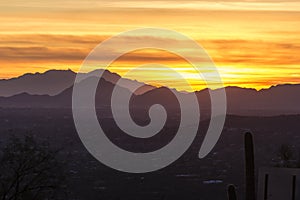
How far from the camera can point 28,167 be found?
1834cm

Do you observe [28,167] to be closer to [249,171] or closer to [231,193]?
[231,193]

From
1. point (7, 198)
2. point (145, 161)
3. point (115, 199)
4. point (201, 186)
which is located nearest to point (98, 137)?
point (145, 161)

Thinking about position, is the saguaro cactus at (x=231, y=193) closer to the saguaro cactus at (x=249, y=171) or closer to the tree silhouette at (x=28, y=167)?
the saguaro cactus at (x=249, y=171)

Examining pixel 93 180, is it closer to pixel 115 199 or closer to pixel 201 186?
pixel 201 186

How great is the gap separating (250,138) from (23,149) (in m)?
7.98

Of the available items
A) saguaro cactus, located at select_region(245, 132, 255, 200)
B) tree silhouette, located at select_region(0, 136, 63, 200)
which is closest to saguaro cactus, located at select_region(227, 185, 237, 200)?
saguaro cactus, located at select_region(245, 132, 255, 200)

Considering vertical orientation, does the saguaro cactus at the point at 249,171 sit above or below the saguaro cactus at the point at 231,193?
above

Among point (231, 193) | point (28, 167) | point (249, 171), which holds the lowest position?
point (231, 193)

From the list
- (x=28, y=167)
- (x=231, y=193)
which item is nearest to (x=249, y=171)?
(x=231, y=193)

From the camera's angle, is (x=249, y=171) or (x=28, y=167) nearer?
(x=249, y=171)

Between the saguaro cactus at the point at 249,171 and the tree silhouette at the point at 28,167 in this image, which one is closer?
the saguaro cactus at the point at 249,171

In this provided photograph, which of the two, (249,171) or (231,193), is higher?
(249,171)

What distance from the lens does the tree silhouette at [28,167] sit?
18.3 m

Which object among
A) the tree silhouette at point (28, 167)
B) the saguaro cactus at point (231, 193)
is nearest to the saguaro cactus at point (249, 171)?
the saguaro cactus at point (231, 193)
